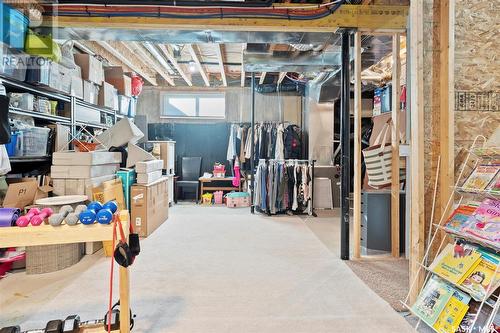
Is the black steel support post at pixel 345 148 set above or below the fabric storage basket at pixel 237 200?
above

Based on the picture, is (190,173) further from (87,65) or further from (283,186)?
(87,65)

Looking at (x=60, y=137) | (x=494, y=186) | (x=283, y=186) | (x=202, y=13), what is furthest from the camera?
(x=283, y=186)

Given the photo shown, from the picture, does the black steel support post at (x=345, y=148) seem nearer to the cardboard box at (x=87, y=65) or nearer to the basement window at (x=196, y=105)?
the cardboard box at (x=87, y=65)

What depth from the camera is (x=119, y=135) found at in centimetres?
423

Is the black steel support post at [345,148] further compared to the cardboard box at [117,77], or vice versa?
the cardboard box at [117,77]

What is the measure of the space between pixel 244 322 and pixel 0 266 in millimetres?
2312

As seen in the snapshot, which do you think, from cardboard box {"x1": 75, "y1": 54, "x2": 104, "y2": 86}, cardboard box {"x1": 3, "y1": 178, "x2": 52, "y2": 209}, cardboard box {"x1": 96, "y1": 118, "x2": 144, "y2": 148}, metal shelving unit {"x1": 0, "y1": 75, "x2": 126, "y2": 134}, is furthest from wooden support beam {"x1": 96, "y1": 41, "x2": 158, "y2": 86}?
cardboard box {"x1": 3, "y1": 178, "x2": 52, "y2": 209}

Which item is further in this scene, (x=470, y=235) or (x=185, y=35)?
(x=185, y=35)

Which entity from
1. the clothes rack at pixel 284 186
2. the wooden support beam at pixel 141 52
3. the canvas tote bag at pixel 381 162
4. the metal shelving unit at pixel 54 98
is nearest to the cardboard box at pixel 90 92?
the metal shelving unit at pixel 54 98

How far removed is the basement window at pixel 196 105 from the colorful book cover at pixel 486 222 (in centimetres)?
618

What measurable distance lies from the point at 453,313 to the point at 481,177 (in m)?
0.85

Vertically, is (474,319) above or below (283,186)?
below

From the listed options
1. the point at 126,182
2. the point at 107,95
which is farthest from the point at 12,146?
the point at 107,95

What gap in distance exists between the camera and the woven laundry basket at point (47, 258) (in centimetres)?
268
